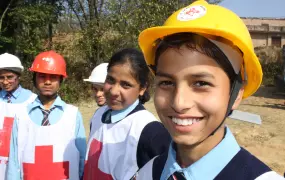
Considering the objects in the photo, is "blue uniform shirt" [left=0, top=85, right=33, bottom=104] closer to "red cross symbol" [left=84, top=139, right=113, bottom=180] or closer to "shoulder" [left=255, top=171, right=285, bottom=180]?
"red cross symbol" [left=84, top=139, right=113, bottom=180]

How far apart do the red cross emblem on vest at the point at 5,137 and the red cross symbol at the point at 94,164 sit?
154 cm

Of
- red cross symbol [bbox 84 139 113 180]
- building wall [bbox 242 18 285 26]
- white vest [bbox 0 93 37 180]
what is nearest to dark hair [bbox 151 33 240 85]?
red cross symbol [bbox 84 139 113 180]

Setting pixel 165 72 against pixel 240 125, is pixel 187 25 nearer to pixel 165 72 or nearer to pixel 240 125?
pixel 165 72

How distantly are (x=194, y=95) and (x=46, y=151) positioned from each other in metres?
1.81

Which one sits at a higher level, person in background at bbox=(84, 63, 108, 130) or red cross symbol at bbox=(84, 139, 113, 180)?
person in background at bbox=(84, 63, 108, 130)

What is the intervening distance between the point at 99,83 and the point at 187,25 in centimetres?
210

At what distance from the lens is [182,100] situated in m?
1.16

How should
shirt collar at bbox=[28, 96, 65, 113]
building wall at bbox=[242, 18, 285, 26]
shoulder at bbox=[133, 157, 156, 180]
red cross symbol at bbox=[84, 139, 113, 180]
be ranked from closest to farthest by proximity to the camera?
shoulder at bbox=[133, 157, 156, 180]
red cross symbol at bbox=[84, 139, 113, 180]
shirt collar at bbox=[28, 96, 65, 113]
building wall at bbox=[242, 18, 285, 26]

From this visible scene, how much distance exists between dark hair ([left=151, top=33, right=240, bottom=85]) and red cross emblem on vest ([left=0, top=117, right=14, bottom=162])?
2.71m

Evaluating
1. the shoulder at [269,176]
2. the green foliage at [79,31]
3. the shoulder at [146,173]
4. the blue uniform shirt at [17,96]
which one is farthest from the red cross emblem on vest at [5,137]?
the green foliage at [79,31]

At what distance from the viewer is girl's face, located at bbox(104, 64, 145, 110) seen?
212cm

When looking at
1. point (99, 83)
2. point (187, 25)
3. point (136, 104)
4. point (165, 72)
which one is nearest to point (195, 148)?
point (165, 72)

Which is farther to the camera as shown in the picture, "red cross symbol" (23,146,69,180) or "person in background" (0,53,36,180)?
"person in background" (0,53,36,180)

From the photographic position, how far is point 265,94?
13219 mm
